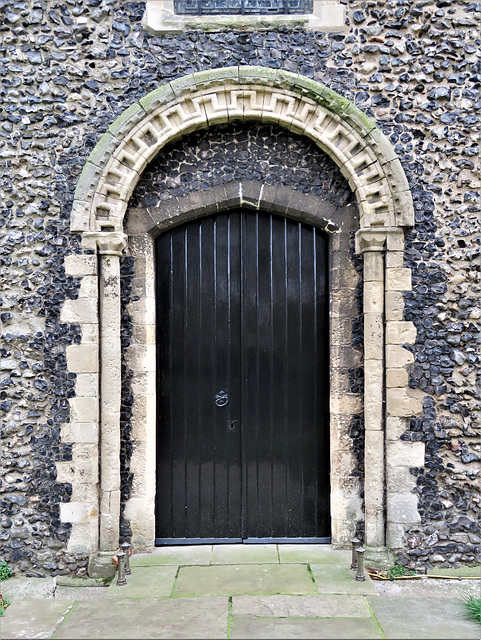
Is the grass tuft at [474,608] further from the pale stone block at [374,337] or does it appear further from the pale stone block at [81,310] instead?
the pale stone block at [81,310]

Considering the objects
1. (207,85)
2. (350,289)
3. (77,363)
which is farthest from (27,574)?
(207,85)

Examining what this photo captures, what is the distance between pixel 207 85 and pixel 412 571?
417cm

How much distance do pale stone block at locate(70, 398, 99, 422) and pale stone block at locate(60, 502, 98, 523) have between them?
661mm

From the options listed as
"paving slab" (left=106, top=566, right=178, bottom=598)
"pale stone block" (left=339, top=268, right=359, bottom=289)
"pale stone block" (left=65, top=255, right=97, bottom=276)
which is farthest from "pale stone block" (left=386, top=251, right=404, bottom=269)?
"paving slab" (left=106, top=566, right=178, bottom=598)

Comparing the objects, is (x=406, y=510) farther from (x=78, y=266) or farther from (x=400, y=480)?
(x=78, y=266)

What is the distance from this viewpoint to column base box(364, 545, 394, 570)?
4266mm

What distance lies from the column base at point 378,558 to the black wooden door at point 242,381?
504mm

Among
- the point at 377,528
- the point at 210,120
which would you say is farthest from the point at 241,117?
the point at 377,528

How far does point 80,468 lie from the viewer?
4.30m

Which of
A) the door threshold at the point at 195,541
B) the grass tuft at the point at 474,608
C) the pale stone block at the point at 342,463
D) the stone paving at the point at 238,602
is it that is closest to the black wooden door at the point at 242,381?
Answer: the door threshold at the point at 195,541

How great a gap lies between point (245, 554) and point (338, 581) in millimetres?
809

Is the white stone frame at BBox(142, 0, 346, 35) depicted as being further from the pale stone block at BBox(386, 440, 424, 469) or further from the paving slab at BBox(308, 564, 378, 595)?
the paving slab at BBox(308, 564, 378, 595)

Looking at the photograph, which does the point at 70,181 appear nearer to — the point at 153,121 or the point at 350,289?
the point at 153,121

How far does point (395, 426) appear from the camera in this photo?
14.2 feet
